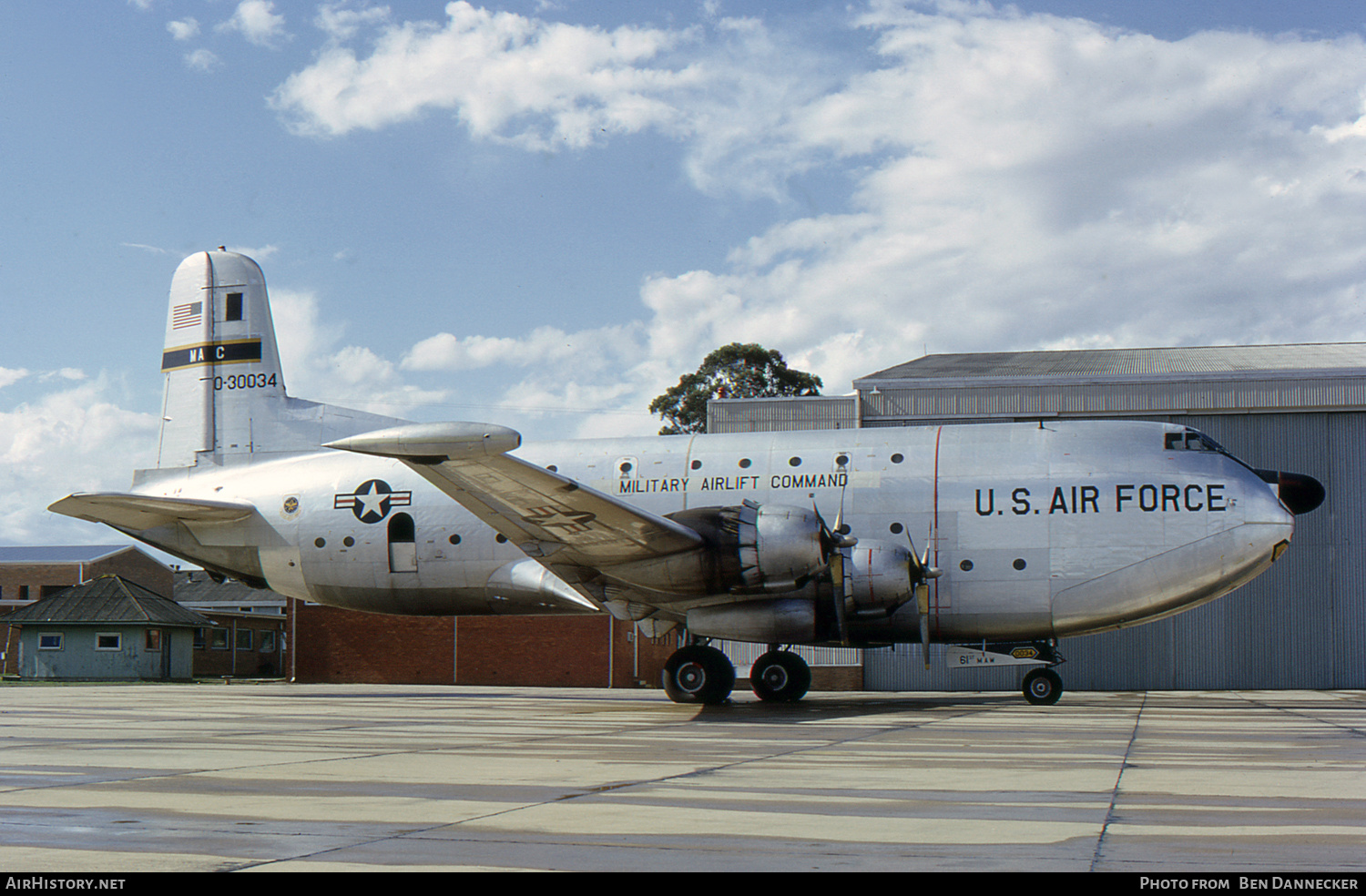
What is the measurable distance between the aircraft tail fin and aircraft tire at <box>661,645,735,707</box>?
8.42m

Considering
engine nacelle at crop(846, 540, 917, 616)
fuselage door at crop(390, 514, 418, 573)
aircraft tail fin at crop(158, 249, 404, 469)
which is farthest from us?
aircraft tail fin at crop(158, 249, 404, 469)

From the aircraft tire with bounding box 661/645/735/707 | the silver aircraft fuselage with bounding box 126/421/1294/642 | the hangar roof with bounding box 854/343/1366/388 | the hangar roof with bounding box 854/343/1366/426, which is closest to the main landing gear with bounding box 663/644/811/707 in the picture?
the aircraft tire with bounding box 661/645/735/707

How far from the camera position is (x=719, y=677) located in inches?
756

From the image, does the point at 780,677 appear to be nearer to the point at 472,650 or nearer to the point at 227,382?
the point at 227,382

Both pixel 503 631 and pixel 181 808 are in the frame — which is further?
pixel 503 631

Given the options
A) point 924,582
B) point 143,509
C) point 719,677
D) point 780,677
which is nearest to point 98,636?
point 143,509

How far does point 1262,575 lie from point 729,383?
41.1m

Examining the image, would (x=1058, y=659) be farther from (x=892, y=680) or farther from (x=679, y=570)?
(x=892, y=680)

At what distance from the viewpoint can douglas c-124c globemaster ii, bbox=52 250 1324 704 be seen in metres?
17.3

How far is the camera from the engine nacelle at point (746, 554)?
17.0 metres

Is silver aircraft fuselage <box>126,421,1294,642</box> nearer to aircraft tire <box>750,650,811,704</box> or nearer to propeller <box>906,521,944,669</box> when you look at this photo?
propeller <box>906,521,944,669</box>
